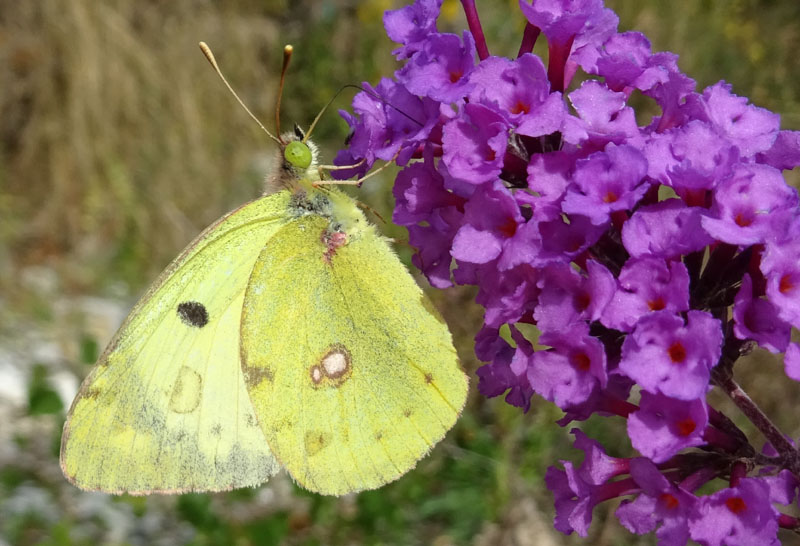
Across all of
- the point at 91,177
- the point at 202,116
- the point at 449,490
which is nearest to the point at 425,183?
the point at 449,490

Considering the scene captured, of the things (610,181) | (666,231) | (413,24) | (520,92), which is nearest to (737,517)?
(666,231)

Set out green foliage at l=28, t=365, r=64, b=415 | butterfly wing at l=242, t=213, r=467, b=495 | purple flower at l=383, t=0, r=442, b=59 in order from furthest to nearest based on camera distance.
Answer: green foliage at l=28, t=365, r=64, b=415
butterfly wing at l=242, t=213, r=467, b=495
purple flower at l=383, t=0, r=442, b=59

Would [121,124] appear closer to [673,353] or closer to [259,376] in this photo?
[259,376]

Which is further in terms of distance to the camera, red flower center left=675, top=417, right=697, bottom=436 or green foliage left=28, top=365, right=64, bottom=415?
green foliage left=28, top=365, right=64, bottom=415

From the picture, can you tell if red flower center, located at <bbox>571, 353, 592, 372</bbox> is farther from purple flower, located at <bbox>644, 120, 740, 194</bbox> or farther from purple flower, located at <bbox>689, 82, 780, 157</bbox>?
purple flower, located at <bbox>689, 82, 780, 157</bbox>

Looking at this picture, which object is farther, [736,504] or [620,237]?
[620,237]

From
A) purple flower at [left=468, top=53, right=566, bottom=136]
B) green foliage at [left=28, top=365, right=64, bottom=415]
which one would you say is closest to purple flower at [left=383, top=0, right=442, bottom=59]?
purple flower at [left=468, top=53, right=566, bottom=136]
